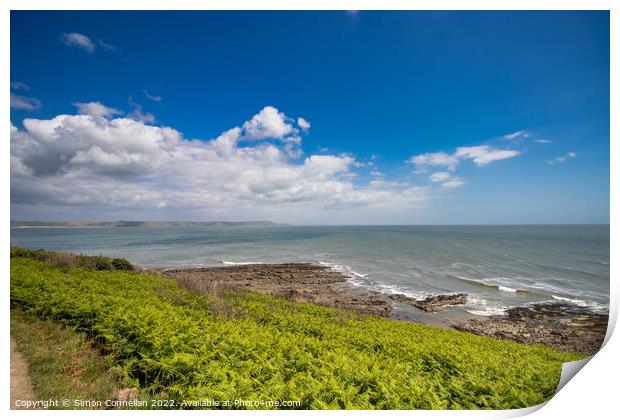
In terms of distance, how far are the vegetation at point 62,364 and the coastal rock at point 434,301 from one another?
1673 cm

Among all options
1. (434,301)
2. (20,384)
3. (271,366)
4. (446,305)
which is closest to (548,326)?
(446,305)

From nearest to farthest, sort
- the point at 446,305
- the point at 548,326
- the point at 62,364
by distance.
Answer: the point at 62,364, the point at 548,326, the point at 446,305

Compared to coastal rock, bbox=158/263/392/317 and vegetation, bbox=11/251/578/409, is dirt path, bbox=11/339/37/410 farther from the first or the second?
coastal rock, bbox=158/263/392/317

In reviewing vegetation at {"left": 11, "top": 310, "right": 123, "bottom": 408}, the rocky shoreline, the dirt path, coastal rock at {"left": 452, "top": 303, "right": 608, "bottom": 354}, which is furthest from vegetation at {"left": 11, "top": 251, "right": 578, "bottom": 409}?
coastal rock at {"left": 452, "top": 303, "right": 608, "bottom": 354}

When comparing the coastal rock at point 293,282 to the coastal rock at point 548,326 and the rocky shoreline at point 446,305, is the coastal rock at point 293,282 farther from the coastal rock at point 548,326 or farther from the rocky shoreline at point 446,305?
the coastal rock at point 548,326

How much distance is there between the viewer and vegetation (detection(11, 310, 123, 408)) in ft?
12.9

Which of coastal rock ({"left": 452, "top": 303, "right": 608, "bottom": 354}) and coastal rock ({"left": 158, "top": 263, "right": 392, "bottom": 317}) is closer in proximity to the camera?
coastal rock ({"left": 452, "top": 303, "right": 608, "bottom": 354})

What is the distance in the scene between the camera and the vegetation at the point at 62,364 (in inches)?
155

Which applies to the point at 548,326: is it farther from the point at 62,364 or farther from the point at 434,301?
the point at 62,364

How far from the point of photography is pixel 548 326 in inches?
563

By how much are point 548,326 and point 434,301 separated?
5806 mm

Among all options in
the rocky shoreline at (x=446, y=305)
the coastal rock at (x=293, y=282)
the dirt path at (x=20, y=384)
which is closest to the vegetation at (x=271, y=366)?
the dirt path at (x=20, y=384)
